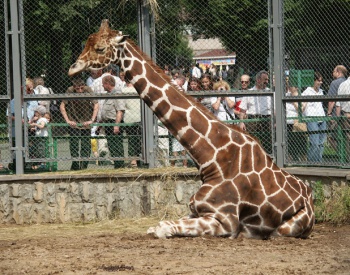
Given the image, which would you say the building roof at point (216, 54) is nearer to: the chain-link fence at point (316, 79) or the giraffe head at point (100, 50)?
the chain-link fence at point (316, 79)

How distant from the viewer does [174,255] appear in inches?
288

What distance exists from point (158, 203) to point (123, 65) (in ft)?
7.62

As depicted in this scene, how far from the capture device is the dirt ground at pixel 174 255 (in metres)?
6.65

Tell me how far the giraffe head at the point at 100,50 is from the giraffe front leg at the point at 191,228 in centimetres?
211

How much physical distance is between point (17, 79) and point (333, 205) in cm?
453

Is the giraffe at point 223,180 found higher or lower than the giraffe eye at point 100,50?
lower

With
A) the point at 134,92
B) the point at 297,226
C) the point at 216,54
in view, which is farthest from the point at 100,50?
the point at 297,226

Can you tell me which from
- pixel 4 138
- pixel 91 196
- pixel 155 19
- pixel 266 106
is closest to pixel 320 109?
pixel 266 106

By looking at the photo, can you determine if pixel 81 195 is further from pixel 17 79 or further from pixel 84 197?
pixel 17 79

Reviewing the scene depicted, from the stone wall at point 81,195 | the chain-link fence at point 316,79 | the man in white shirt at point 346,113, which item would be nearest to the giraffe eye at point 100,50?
the stone wall at point 81,195

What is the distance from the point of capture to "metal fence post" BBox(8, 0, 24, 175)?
1093 cm

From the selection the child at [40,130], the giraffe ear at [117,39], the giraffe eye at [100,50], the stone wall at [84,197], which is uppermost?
the giraffe ear at [117,39]

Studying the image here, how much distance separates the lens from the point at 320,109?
34.6ft

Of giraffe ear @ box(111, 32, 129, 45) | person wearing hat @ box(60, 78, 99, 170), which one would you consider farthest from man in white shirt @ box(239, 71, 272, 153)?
giraffe ear @ box(111, 32, 129, 45)
